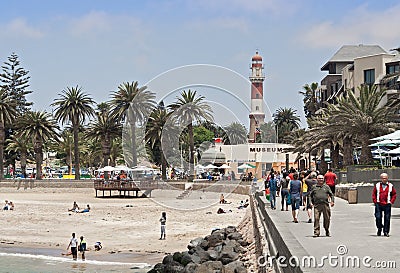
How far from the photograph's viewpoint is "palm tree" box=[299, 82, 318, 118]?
8531 centimetres

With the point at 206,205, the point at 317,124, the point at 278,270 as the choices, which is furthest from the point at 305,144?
the point at 278,270

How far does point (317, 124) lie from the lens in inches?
2127

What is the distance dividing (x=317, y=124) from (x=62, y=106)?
115 ft

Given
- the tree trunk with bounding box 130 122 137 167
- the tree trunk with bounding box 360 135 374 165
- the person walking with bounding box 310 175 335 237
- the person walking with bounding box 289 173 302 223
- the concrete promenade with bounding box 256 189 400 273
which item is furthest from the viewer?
the tree trunk with bounding box 130 122 137 167

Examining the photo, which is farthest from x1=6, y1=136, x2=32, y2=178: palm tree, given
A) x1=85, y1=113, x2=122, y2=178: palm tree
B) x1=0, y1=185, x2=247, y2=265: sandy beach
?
x1=0, y1=185, x2=247, y2=265: sandy beach

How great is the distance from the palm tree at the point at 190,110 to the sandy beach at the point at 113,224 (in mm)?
9393

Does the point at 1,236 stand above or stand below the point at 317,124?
below

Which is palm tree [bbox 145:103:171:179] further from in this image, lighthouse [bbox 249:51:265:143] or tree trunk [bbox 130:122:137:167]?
lighthouse [bbox 249:51:265:143]

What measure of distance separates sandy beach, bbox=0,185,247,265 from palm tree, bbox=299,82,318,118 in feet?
80.6

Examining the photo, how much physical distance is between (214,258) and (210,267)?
232cm

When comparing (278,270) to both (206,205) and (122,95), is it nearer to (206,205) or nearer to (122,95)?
(206,205)

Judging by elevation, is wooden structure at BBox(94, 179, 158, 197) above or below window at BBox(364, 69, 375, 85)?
below

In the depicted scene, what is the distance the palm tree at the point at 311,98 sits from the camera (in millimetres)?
85306

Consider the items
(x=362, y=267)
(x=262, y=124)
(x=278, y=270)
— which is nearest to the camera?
(x=362, y=267)
